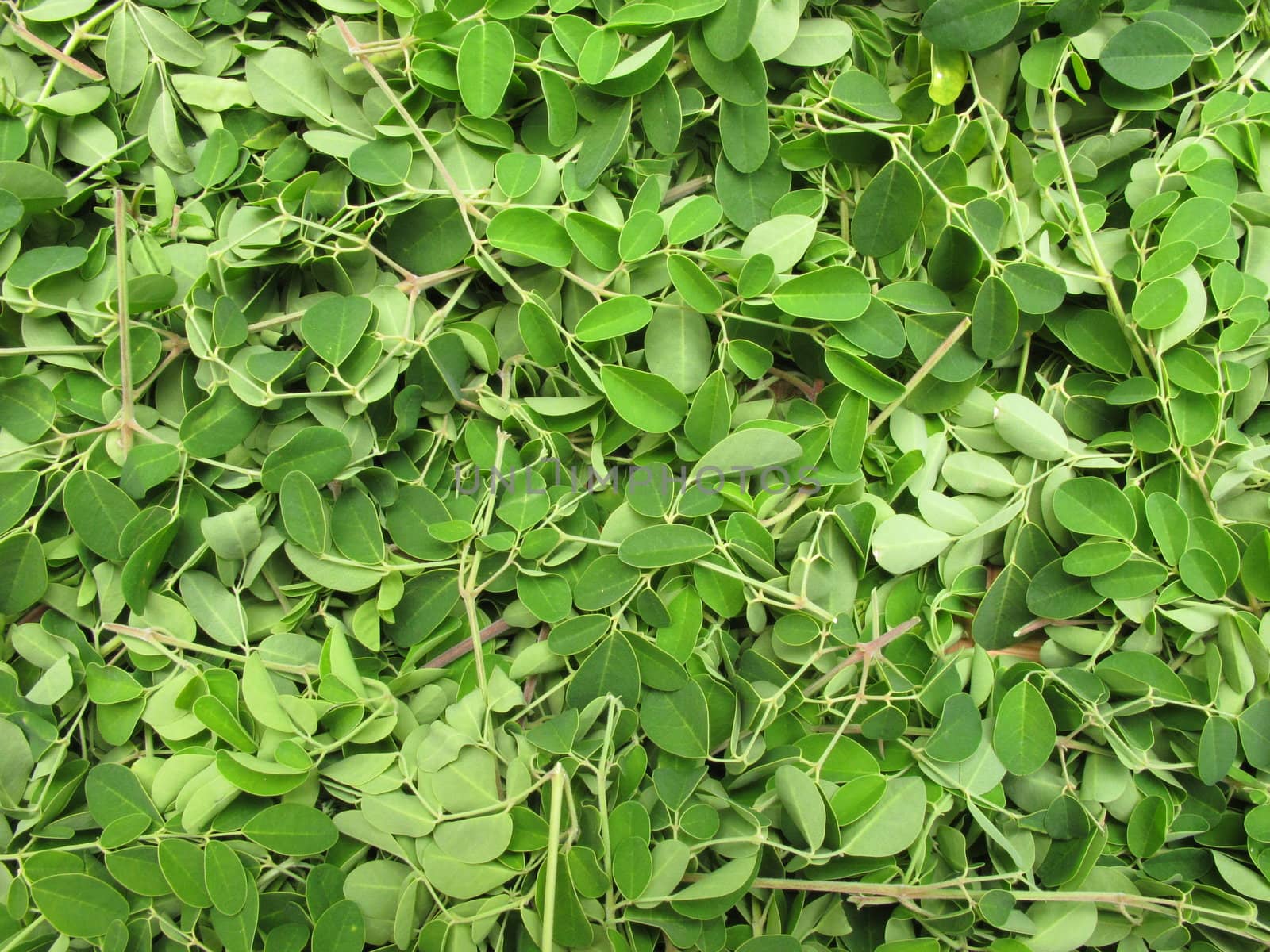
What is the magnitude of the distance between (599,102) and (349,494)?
1.35ft

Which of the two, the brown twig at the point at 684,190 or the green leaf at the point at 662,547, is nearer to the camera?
the green leaf at the point at 662,547

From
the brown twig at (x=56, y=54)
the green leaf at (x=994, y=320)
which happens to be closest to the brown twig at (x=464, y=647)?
the green leaf at (x=994, y=320)

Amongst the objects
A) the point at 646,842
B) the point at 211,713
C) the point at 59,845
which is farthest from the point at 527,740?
the point at 59,845

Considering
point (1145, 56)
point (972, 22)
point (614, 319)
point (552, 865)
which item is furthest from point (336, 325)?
point (1145, 56)

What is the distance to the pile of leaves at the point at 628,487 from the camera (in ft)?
2.27

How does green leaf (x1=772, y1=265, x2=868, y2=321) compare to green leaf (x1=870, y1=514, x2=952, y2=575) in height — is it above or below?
above

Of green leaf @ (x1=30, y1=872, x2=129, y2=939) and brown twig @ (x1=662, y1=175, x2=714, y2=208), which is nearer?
green leaf @ (x1=30, y1=872, x2=129, y2=939)

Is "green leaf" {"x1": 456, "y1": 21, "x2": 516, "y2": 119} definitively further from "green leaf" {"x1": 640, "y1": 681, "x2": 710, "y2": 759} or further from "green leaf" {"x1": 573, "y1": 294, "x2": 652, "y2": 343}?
"green leaf" {"x1": 640, "y1": 681, "x2": 710, "y2": 759}

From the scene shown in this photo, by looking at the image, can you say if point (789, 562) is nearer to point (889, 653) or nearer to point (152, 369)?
point (889, 653)

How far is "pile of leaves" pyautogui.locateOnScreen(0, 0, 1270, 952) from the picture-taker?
2.27 ft

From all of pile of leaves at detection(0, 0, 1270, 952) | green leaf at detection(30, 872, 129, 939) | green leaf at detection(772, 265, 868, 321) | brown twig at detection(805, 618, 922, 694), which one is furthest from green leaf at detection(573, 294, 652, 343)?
green leaf at detection(30, 872, 129, 939)

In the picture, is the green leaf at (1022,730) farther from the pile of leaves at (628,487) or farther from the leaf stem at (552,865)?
the leaf stem at (552,865)

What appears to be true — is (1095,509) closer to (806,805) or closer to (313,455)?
(806,805)

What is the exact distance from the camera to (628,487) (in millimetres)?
722
